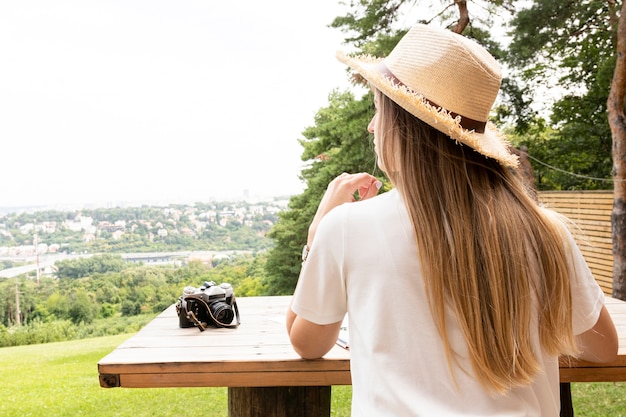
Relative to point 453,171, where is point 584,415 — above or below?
below

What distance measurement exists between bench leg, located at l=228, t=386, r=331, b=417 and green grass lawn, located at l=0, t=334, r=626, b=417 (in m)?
2.32

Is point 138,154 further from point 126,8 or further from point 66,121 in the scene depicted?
point 126,8

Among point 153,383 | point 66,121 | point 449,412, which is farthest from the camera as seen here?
point 66,121

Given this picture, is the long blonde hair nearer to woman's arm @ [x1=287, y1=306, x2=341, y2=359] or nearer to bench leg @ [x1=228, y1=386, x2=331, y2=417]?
woman's arm @ [x1=287, y1=306, x2=341, y2=359]

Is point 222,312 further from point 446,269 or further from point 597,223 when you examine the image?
point 597,223

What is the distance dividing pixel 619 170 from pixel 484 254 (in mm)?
5008

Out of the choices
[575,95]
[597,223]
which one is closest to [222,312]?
[597,223]

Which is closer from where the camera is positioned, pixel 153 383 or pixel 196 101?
pixel 153 383

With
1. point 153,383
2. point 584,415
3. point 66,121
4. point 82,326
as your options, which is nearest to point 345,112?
point 584,415

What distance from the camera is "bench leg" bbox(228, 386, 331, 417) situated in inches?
58.4

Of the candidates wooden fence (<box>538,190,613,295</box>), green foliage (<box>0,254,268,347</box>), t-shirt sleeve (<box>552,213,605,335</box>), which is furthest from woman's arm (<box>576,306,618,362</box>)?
green foliage (<box>0,254,268,347</box>)

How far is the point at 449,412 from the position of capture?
2.78 ft

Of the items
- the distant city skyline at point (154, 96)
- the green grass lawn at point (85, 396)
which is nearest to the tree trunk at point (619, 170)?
the green grass lawn at point (85, 396)

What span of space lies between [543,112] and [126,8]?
10.1 metres
